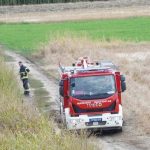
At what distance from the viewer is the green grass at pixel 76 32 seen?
55.7m

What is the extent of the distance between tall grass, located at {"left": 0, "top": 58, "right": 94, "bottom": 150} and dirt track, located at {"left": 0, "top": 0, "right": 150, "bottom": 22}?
66.2 metres

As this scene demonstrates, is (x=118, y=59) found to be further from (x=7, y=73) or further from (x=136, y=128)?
(x=136, y=128)

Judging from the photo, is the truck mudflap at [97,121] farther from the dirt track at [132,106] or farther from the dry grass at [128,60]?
the dry grass at [128,60]

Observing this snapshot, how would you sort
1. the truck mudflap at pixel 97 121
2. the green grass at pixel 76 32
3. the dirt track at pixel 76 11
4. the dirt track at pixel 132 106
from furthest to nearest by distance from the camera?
1. the dirt track at pixel 76 11
2. the green grass at pixel 76 32
3. the truck mudflap at pixel 97 121
4. the dirt track at pixel 132 106

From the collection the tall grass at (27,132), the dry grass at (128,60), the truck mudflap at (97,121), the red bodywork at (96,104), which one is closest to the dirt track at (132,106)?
the dry grass at (128,60)

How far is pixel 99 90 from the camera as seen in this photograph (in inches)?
802

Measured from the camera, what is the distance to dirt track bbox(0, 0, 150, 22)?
8788 cm

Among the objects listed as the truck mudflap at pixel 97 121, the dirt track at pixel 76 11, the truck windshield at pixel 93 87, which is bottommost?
the dirt track at pixel 76 11

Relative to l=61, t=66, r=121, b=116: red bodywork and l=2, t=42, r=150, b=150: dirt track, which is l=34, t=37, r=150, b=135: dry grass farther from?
l=61, t=66, r=121, b=116: red bodywork

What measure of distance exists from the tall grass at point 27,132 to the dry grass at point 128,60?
4.15 meters

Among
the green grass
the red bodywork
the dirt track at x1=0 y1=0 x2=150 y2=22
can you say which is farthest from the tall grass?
the dirt track at x1=0 y1=0 x2=150 y2=22

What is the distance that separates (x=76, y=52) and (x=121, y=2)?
5616cm

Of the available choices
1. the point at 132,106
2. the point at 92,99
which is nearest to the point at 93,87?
the point at 92,99

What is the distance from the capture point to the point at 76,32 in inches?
2386
